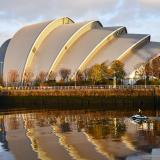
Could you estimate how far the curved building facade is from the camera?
64000 mm

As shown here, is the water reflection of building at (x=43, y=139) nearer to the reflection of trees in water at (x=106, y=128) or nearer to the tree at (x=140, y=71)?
the reflection of trees in water at (x=106, y=128)

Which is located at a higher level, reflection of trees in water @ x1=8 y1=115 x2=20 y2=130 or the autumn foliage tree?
the autumn foliage tree

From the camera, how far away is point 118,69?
196 ft

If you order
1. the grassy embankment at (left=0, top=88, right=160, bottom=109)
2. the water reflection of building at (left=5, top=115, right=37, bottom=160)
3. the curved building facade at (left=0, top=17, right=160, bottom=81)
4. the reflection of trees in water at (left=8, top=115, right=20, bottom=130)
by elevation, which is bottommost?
the water reflection of building at (left=5, top=115, right=37, bottom=160)

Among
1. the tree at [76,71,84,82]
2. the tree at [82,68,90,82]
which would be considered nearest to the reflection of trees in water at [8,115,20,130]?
the tree at [82,68,90,82]

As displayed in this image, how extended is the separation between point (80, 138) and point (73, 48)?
40050 mm

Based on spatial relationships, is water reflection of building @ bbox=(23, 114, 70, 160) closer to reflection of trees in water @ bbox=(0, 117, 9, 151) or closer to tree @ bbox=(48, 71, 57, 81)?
reflection of trees in water @ bbox=(0, 117, 9, 151)

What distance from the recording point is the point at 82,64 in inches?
2532

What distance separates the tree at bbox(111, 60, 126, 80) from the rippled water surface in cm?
2219

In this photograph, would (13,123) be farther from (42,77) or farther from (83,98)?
(42,77)

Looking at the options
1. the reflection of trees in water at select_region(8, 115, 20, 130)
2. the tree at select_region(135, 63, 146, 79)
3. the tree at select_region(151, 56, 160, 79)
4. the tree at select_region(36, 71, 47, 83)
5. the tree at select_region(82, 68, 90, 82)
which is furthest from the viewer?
the tree at select_region(36, 71, 47, 83)

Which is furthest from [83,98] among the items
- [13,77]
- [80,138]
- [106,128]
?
[80,138]

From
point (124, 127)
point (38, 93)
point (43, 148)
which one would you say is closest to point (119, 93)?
point (38, 93)

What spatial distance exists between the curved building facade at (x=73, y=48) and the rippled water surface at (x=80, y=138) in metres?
27.0
